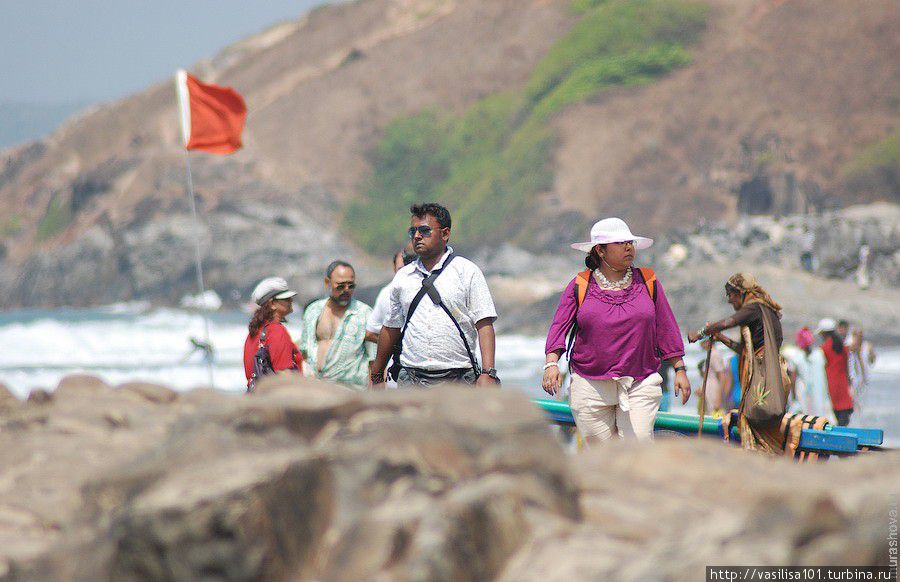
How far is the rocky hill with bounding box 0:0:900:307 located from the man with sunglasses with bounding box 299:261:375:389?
1489 inches

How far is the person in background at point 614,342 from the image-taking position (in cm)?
497

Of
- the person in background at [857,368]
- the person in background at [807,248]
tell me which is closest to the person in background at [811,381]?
A: the person in background at [857,368]

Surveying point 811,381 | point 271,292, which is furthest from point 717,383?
point 271,292

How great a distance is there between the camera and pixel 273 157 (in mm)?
58594

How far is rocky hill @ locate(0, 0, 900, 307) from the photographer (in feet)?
167

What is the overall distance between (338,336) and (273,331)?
689 millimetres

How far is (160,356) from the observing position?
106 feet

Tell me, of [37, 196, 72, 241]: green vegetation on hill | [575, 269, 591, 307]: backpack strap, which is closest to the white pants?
[575, 269, 591, 307]: backpack strap

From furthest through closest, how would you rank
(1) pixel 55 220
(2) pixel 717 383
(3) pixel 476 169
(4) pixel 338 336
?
(1) pixel 55 220, (3) pixel 476 169, (2) pixel 717 383, (4) pixel 338 336

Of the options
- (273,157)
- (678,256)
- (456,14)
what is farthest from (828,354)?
(456,14)

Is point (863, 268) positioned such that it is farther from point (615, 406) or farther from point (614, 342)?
point (614, 342)

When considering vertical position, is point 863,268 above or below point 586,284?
above

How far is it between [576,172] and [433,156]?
34.9 ft

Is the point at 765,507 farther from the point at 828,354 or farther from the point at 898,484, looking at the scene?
the point at 828,354
